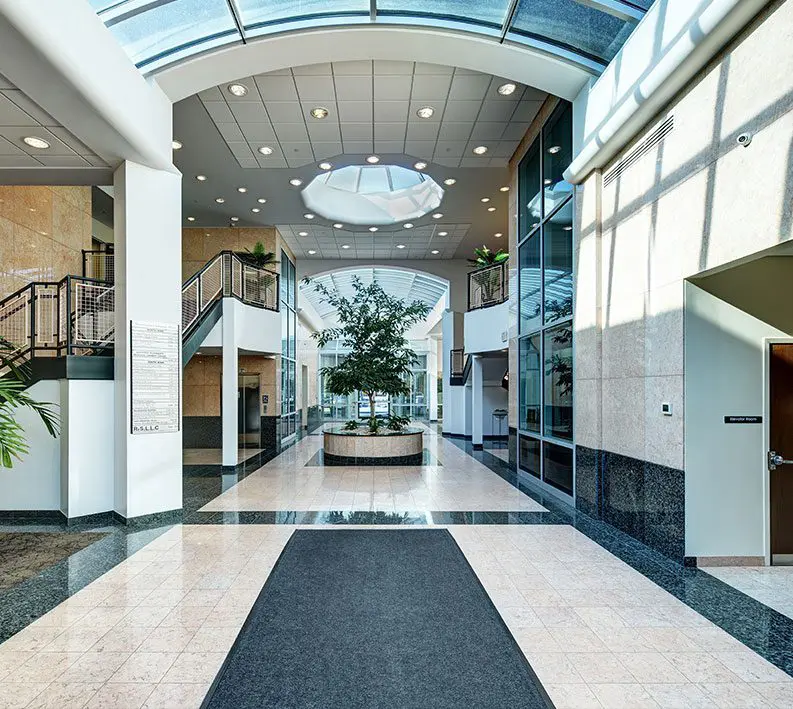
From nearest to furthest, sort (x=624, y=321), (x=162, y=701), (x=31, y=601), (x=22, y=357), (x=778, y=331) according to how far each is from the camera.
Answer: (x=162, y=701) < (x=31, y=601) < (x=778, y=331) < (x=624, y=321) < (x=22, y=357)

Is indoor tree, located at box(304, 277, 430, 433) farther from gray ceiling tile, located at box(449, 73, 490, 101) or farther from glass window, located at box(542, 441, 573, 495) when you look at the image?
gray ceiling tile, located at box(449, 73, 490, 101)

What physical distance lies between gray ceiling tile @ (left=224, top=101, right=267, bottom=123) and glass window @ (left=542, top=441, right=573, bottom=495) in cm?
686

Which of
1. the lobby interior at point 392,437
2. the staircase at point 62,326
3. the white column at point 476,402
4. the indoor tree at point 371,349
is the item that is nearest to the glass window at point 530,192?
the lobby interior at point 392,437

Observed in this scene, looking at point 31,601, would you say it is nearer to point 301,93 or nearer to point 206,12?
point 206,12

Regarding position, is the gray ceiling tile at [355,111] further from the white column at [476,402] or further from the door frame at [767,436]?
the white column at [476,402]

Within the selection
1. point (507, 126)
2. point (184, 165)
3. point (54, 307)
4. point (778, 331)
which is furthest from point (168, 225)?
point (778, 331)

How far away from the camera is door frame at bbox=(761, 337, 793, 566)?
4621mm

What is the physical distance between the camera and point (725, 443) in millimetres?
4648

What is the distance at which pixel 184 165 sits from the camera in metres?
10.3

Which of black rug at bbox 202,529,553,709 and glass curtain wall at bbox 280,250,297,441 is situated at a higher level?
glass curtain wall at bbox 280,250,297,441

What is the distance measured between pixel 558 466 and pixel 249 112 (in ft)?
23.7

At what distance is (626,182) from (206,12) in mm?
5271

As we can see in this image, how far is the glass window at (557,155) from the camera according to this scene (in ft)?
24.4

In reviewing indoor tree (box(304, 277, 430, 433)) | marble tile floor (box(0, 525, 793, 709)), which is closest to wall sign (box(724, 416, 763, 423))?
marble tile floor (box(0, 525, 793, 709))
